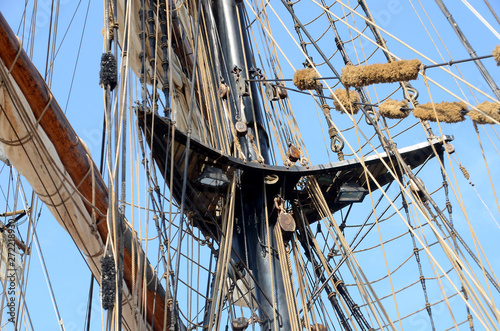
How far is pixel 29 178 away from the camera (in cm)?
634

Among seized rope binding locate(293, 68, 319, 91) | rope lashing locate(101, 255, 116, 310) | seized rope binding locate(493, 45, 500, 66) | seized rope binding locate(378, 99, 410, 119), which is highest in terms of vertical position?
seized rope binding locate(293, 68, 319, 91)

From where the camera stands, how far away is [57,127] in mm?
6219

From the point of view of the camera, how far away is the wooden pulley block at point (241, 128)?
667cm

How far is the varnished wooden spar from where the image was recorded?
5.89 meters

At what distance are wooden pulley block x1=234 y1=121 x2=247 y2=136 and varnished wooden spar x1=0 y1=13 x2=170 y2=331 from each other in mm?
1339

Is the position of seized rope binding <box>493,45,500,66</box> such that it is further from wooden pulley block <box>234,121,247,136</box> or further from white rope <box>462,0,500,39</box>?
wooden pulley block <box>234,121,247,136</box>

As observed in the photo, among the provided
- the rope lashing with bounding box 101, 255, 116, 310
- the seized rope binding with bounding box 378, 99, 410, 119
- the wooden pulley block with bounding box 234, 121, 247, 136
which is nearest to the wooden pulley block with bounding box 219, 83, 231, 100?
the wooden pulley block with bounding box 234, 121, 247, 136

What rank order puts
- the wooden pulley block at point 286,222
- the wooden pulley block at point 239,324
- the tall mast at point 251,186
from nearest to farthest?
the wooden pulley block at point 239,324
the tall mast at point 251,186
the wooden pulley block at point 286,222

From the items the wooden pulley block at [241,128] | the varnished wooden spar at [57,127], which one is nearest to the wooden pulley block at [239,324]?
the varnished wooden spar at [57,127]

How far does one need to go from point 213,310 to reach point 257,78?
2630 millimetres

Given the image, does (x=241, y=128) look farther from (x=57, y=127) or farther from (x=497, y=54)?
(x=497, y=54)

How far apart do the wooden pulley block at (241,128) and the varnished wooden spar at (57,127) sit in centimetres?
134

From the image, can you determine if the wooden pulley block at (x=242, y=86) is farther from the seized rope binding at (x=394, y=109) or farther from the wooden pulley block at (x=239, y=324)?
the wooden pulley block at (x=239, y=324)

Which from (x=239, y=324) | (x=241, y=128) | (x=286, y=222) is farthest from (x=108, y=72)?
(x=239, y=324)
